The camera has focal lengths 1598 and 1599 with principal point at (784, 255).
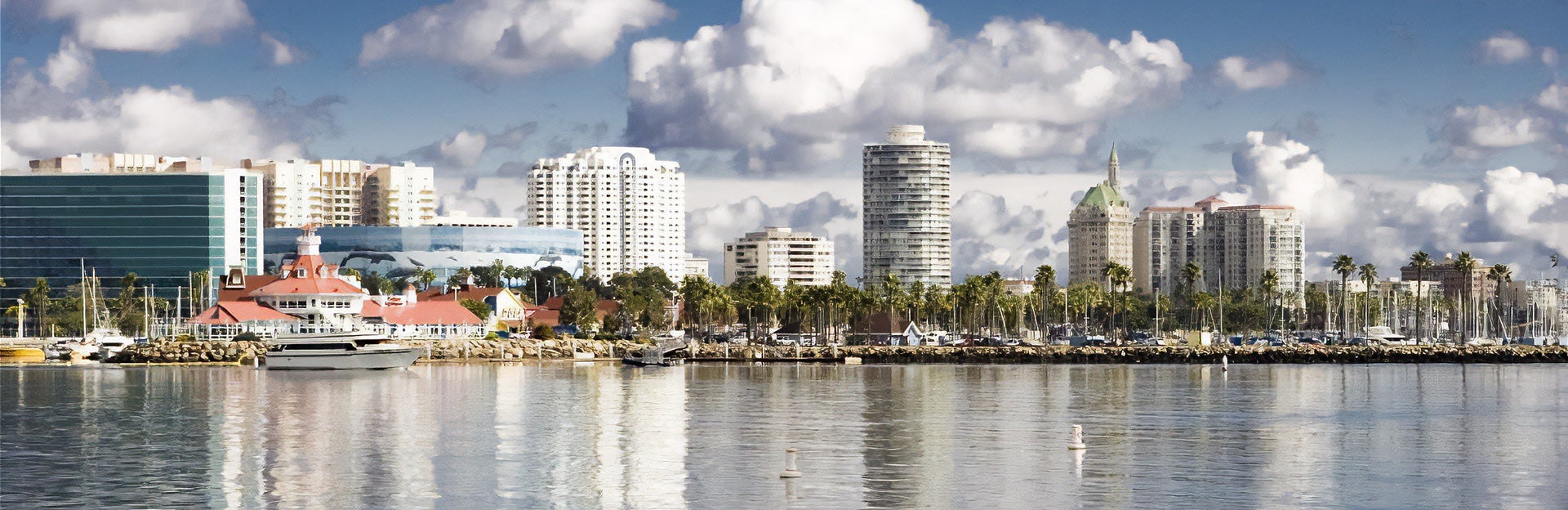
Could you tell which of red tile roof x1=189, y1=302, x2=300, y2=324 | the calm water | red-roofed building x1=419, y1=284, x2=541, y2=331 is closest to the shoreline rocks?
red tile roof x1=189, y1=302, x2=300, y2=324

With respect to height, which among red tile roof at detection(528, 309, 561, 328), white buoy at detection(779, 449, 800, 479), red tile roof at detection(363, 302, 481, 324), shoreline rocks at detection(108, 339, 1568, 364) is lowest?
shoreline rocks at detection(108, 339, 1568, 364)

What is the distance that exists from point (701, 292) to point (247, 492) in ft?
513

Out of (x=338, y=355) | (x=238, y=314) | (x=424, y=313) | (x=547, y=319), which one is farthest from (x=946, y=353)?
(x=238, y=314)

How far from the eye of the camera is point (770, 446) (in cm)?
4984

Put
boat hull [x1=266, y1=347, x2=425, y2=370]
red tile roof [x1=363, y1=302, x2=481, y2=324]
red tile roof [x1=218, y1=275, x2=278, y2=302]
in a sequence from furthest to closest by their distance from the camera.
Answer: red tile roof [x1=218, y1=275, x2=278, y2=302], red tile roof [x1=363, y1=302, x2=481, y2=324], boat hull [x1=266, y1=347, x2=425, y2=370]

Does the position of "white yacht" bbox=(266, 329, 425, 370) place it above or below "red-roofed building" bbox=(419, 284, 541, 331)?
below

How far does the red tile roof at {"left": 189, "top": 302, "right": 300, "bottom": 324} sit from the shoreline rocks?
25.2 feet

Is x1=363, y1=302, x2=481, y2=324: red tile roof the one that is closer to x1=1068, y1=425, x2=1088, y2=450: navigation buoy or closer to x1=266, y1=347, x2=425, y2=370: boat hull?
x1=266, y1=347, x2=425, y2=370: boat hull

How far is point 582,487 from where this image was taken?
39031 mm

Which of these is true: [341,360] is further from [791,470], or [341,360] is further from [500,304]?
[791,470]

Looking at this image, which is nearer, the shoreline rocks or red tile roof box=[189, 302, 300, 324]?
the shoreline rocks

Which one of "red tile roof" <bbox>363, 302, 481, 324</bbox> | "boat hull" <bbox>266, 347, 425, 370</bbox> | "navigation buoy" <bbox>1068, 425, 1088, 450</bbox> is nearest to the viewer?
"navigation buoy" <bbox>1068, 425, 1088, 450</bbox>

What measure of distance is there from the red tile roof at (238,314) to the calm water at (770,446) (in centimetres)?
5990

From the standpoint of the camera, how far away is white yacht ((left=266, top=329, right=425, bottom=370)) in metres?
122
